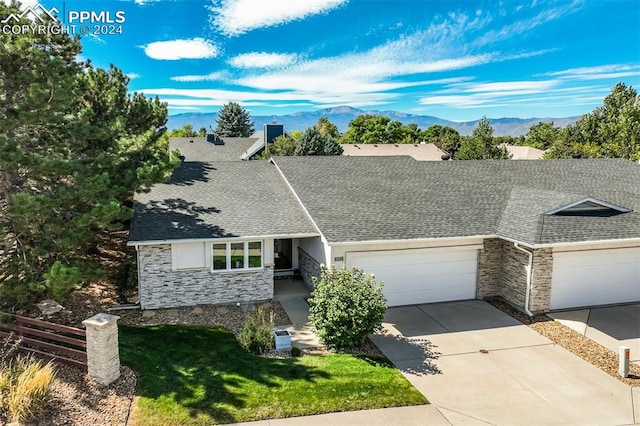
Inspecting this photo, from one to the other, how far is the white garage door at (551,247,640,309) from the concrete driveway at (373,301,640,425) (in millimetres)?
2198

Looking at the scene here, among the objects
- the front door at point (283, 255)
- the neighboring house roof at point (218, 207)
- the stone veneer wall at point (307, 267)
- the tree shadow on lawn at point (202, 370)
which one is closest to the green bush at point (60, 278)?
the tree shadow on lawn at point (202, 370)

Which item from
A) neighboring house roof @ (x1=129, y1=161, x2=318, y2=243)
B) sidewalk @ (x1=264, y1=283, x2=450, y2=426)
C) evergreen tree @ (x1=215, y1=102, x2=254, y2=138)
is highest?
evergreen tree @ (x1=215, y1=102, x2=254, y2=138)

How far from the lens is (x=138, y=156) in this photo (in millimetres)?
14438

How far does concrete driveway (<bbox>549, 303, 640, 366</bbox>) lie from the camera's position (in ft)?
39.9

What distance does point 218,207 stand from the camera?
16.1m

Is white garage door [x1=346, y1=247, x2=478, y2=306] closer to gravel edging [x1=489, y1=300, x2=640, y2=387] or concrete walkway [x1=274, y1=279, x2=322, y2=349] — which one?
gravel edging [x1=489, y1=300, x2=640, y2=387]

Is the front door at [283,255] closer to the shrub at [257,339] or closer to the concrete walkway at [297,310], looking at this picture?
the concrete walkway at [297,310]

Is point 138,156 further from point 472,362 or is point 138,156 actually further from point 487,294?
point 487,294

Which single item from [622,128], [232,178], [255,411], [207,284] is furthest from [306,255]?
[622,128]

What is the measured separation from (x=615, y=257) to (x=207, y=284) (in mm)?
13659

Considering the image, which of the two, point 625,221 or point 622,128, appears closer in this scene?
point 625,221

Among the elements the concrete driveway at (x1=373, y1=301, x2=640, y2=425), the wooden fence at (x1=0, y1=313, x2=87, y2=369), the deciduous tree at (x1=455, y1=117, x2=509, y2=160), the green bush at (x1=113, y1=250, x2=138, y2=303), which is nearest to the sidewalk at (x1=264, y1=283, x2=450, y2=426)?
the concrete driveway at (x1=373, y1=301, x2=640, y2=425)

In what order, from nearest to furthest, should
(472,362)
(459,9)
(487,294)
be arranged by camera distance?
(472,362)
(487,294)
(459,9)

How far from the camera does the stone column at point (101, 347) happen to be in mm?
8875
